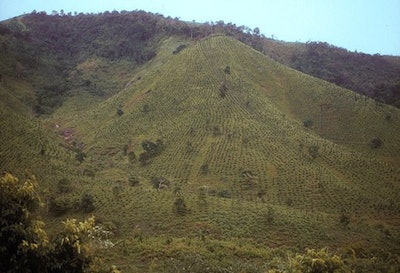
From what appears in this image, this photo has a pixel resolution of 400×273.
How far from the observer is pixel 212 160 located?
4869 centimetres

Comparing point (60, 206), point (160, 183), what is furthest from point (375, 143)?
point (60, 206)

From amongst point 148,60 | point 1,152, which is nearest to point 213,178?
point 1,152

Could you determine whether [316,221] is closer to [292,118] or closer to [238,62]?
[292,118]

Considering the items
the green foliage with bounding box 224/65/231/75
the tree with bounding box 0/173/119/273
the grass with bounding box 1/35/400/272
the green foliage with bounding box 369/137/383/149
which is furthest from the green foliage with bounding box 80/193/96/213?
the green foliage with bounding box 369/137/383/149

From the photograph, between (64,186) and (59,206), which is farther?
(64,186)

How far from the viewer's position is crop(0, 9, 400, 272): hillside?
26.8 m

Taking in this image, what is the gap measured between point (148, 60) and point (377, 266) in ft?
299

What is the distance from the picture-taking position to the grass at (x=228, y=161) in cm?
2831

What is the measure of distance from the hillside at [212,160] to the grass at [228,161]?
0.63 ft

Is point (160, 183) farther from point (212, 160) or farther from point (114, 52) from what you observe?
point (114, 52)

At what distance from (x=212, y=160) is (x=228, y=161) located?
2.23 metres

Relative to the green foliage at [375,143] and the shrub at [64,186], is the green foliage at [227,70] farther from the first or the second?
the shrub at [64,186]

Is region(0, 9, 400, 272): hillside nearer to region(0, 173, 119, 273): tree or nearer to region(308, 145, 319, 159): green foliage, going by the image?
region(308, 145, 319, 159): green foliage

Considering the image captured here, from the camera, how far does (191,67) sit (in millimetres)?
74500
